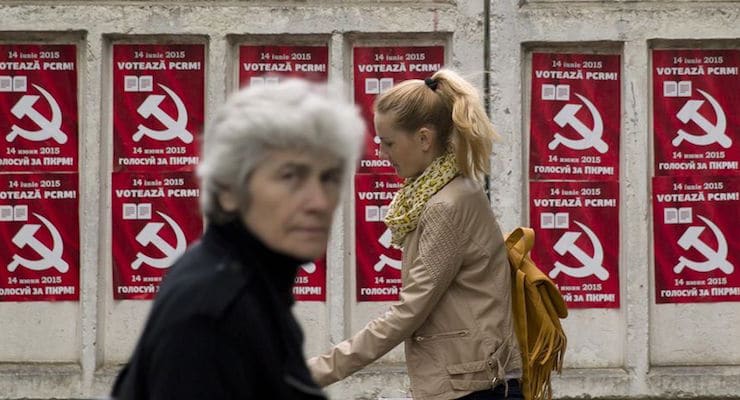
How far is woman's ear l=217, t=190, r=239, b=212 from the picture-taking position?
7.73 feet

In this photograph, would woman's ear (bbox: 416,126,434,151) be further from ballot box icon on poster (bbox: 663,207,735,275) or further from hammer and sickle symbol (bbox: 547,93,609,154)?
ballot box icon on poster (bbox: 663,207,735,275)

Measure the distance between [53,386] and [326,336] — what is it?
4.67 feet

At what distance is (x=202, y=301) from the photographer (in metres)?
2.20

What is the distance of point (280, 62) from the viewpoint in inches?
301

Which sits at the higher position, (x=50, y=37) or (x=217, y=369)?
(x=50, y=37)

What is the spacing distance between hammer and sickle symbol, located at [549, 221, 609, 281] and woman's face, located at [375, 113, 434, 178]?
320 centimetres

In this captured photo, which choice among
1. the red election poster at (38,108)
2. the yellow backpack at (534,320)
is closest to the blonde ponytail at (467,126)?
the yellow backpack at (534,320)

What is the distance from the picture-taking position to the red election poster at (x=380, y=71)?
7598 mm

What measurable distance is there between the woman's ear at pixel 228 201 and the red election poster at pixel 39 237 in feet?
17.9

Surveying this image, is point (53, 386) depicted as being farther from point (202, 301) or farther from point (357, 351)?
A: point (202, 301)

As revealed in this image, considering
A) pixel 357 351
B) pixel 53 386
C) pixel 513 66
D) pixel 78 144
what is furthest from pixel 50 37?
pixel 357 351

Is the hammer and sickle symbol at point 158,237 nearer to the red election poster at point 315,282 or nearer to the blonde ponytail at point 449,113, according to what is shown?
the red election poster at point 315,282

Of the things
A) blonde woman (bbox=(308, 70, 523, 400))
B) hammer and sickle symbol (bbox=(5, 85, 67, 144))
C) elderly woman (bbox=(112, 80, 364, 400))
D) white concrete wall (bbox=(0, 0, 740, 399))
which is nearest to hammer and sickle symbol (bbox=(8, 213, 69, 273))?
white concrete wall (bbox=(0, 0, 740, 399))

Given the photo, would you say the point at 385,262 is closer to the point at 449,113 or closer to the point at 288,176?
the point at 449,113
